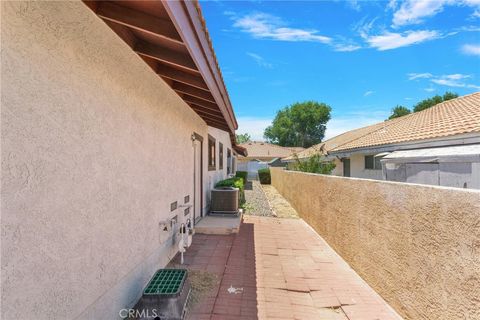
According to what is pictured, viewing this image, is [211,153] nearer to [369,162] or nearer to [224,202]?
[224,202]

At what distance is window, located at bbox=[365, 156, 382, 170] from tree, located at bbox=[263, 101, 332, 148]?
Answer: 55047 millimetres

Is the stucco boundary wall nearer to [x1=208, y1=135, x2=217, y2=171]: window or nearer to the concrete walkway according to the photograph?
the concrete walkway

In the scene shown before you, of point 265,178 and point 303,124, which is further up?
point 303,124

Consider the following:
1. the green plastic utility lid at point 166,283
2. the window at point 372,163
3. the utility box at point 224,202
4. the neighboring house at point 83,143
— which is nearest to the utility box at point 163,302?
the green plastic utility lid at point 166,283

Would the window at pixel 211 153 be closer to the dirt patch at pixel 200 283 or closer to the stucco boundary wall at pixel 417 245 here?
the dirt patch at pixel 200 283

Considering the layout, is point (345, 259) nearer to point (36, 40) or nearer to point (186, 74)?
point (186, 74)

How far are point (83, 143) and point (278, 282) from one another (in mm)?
4039

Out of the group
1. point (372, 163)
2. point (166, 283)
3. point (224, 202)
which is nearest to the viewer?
point (166, 283)

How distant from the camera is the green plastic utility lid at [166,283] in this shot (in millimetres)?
3586

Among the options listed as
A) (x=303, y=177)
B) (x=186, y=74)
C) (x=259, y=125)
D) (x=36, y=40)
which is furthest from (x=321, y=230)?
(x=259, y=125)

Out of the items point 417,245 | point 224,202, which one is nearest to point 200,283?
point 417,245

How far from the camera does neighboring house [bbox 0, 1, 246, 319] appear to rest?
193cm

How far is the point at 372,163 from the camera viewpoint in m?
15.1

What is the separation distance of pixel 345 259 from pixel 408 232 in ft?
8.77
